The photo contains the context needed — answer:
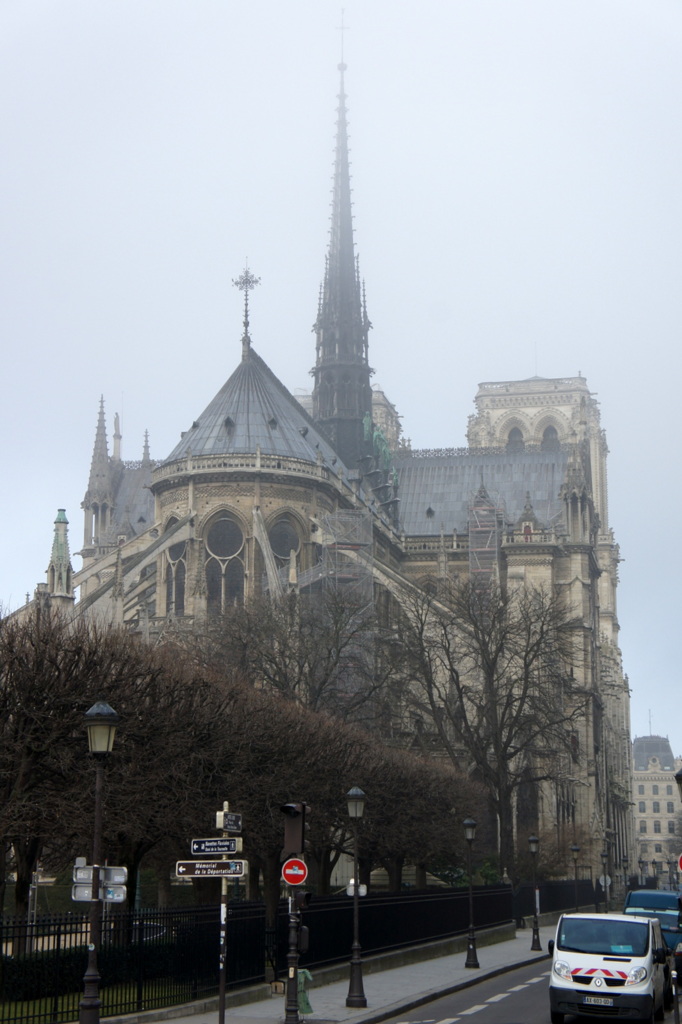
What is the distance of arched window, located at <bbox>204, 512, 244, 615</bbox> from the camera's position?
70.6 metres

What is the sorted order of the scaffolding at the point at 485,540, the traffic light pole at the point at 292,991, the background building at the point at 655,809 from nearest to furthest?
the traffic light pole at the point at 292,991
the scaffolding at the point at 485,540
the background building at the point at 655,809

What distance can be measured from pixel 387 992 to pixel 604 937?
19.3ft

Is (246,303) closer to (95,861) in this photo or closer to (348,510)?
(348,510)

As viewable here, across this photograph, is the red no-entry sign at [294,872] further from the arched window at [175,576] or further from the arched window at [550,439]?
the arched window at [550,439]

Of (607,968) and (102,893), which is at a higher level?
(102,893)

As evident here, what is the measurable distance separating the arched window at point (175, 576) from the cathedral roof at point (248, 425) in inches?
177

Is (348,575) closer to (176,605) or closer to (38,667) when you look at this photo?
(176,605)

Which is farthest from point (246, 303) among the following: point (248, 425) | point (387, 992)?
point (387, 992)

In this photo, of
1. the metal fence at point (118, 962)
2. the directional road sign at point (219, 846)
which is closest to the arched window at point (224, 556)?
the metal fence at point (118, 962)

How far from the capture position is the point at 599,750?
86.9 meters

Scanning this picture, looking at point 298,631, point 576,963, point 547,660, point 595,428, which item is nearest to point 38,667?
point 576,963

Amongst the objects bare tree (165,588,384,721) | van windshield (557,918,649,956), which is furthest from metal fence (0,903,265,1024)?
bare tree (165,588,384,721)

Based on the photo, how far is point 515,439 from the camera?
120m

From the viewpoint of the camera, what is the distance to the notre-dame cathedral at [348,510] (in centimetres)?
7050
